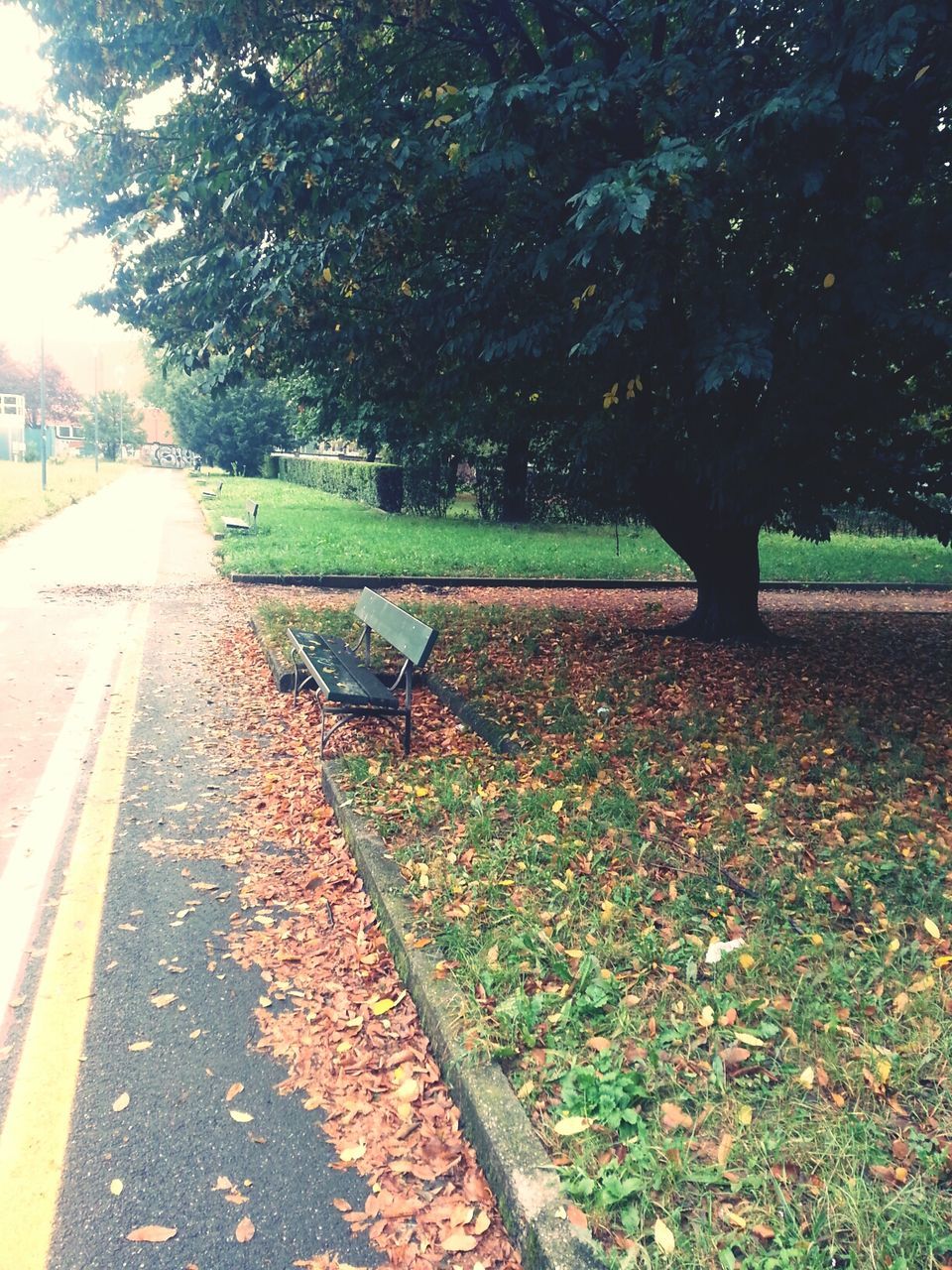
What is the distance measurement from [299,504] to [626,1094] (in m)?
28.3

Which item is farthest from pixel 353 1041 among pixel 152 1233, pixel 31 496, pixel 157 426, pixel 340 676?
pixel 157 426

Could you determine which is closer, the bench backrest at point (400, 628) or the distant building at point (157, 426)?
the bench backrest at point (400, 628)

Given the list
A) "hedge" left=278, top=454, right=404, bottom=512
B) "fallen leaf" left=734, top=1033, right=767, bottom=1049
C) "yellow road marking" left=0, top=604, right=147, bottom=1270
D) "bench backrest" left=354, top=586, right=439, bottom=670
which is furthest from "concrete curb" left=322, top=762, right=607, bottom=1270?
"hedge" left=278, top=454, right=404, bottom=512

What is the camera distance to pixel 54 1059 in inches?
122

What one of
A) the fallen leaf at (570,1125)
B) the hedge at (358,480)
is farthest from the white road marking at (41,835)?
the hedge at (358,480)

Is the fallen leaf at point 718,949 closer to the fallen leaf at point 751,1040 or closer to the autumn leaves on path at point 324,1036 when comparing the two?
the fallen leaf at point 751,1040

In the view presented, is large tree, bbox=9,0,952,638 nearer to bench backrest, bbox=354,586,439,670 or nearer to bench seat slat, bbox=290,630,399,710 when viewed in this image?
bench backrest, bbox=354,586,439,670

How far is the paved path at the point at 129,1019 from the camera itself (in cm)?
248

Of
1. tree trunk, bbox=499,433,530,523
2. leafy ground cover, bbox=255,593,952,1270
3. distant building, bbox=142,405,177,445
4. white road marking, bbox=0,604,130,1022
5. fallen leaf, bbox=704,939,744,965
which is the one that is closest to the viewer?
leafy ground cover, bbox=255,593,952,1270

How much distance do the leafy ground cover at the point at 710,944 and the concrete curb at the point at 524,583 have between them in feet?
22.8

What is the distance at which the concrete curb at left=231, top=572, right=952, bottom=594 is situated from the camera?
13.9 metres

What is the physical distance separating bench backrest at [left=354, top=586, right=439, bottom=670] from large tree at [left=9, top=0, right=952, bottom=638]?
2.07 metres

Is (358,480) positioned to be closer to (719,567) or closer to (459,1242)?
(719,567)

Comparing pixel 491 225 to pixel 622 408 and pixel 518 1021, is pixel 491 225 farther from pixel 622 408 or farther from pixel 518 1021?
pixel 518 1021
